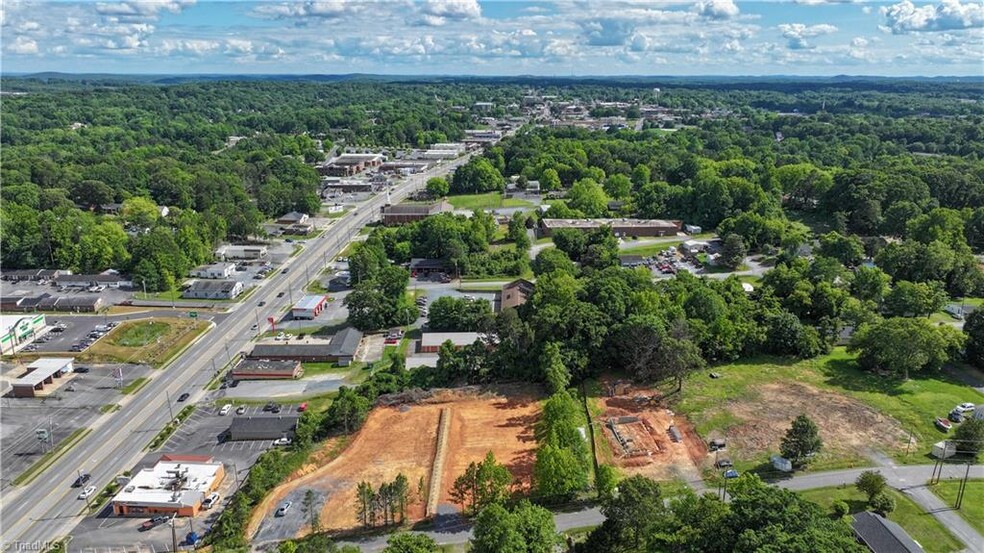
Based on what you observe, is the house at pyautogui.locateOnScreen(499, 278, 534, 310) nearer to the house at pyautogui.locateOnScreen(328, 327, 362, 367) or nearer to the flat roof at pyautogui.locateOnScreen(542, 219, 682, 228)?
the house at pyautogui.locateOnScreen(328, 327, 362, 367)

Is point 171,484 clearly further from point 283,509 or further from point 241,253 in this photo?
point 241,253

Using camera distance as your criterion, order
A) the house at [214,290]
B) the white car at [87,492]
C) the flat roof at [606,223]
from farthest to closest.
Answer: the flat roof at [606,223]
the house at [214,290]
the white car at [87,492]

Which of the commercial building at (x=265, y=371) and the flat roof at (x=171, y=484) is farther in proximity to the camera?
the commercial building at (x=265, y=371)

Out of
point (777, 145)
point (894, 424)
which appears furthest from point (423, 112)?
point (894, 424)

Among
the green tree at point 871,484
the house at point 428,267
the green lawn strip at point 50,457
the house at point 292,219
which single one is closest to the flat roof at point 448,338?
the house at point 428,267

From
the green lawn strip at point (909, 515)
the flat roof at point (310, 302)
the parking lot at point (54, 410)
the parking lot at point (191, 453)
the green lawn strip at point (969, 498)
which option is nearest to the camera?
the green lawn strip at point (909, 515)

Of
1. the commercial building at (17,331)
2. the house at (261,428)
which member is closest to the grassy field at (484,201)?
the commercial building at (17,331)

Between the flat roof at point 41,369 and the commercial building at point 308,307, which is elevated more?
the commercial building at point 308,307

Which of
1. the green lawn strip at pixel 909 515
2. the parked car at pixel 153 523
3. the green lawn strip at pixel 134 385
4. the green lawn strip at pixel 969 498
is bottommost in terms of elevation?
the parked car at pixel 153 523

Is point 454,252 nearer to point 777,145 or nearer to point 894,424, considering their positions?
point 894,424

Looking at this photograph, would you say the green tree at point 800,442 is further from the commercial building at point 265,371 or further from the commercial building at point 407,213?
the commercial building at point 407,213
